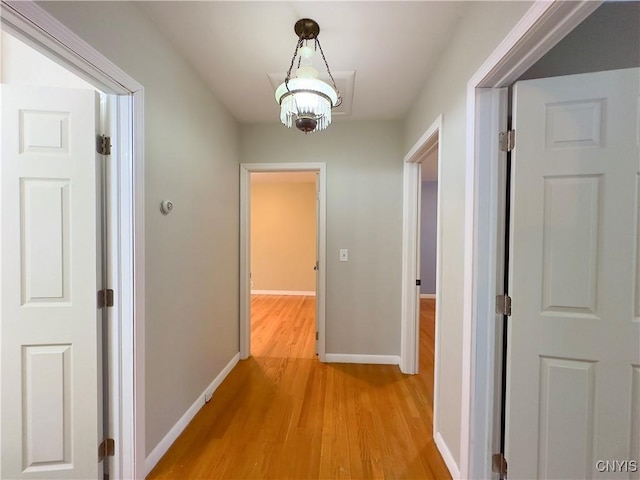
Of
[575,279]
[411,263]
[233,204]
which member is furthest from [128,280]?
[411,263]

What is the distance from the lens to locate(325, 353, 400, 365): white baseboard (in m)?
2.65

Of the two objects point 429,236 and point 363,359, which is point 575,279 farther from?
point 429,236

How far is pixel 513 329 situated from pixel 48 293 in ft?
7.10

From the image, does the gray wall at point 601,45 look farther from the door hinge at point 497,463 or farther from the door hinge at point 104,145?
the door hinge at point 104,145

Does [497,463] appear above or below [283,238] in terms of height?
below

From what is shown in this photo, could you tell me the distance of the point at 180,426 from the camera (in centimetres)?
170

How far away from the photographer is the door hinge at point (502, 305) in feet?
3.85

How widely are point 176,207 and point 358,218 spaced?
166 cm

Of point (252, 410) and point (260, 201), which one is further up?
point (260, 201)

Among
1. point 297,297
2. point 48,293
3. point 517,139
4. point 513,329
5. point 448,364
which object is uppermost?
point 517,139

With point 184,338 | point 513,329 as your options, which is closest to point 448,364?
point 513,329

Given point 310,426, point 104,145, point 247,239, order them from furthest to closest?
point 247,239
point 310,426
point 104,145

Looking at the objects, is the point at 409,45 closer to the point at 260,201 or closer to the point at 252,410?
the point at 252,410

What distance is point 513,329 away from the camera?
114cm
